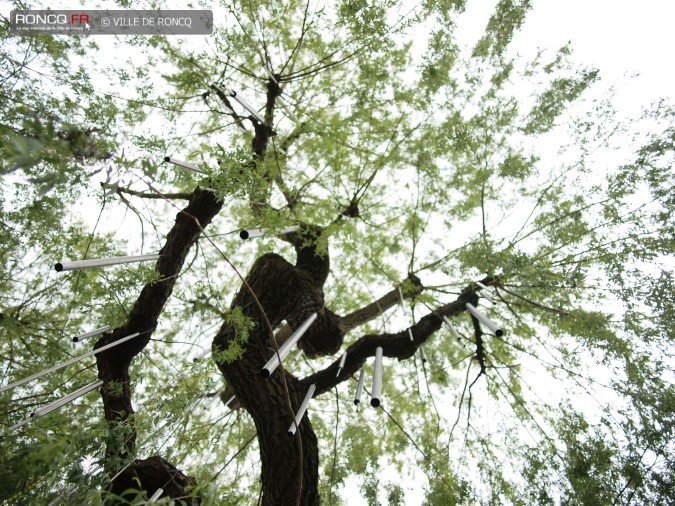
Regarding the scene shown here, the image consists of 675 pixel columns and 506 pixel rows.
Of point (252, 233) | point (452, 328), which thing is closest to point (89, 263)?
point (252, 233)

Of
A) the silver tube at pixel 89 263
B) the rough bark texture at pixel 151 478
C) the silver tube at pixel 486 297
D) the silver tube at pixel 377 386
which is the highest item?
the silver tube at pixel 486 297

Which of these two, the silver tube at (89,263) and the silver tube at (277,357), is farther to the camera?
the silver tube at (277,357)

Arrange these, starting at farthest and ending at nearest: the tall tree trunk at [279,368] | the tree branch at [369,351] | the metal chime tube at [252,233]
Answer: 1. the tree branch at [369,351]
2. the tall tree trunk at [279,368]
3. the metal chime tube at [252,233]

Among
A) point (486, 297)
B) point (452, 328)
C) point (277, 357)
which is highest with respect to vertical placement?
point (486, 297)

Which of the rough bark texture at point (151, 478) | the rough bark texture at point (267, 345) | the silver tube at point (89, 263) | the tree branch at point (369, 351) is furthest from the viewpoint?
the tree branch at point (369, 351)

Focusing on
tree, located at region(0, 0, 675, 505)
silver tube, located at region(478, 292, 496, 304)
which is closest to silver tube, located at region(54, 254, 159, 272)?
tree, located at region(0, 0, 675, 505)

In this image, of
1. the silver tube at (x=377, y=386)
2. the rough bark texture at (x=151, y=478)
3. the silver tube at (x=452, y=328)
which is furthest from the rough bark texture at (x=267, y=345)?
the silver tube at (x=377, y=386)

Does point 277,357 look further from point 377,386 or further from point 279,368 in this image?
point 377,386

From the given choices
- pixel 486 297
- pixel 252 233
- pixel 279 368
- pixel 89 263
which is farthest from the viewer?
pixel 486 297

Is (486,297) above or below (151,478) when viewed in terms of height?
above

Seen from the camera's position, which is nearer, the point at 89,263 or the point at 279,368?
the point at 89,263

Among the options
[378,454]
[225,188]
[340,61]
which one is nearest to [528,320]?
[378,454]

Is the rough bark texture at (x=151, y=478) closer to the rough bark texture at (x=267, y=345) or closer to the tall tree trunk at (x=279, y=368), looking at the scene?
the rough bark texture at (x=267, y=345)

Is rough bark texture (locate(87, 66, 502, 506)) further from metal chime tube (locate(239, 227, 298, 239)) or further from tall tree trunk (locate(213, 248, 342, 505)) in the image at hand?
metal chime tube (locate(239, 227, 298, 239))
